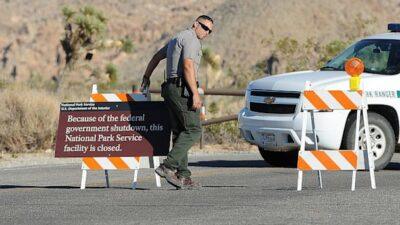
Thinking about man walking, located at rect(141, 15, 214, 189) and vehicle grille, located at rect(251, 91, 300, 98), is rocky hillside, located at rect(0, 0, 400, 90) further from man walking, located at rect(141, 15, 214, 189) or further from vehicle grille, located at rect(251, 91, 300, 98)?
man walking, located at rect(141, 15, 214, 189)

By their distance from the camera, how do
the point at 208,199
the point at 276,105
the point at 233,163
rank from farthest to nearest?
1. the point at 233,163
2. the point at 276,105
3. the point at 208,199

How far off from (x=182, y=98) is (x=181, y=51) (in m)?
0.54

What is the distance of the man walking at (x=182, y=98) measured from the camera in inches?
542

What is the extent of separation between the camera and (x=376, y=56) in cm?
1811

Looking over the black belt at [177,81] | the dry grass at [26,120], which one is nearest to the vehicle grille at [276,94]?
the black belt at [177,81]

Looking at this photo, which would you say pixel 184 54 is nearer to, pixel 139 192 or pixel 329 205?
pixel 139 192

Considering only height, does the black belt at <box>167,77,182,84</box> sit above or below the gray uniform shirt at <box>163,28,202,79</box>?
below

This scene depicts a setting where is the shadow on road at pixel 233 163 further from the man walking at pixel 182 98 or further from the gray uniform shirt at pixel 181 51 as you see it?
the gray uniform shirt at pixel 181 51

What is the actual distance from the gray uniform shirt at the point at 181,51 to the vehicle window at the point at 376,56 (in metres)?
4.59

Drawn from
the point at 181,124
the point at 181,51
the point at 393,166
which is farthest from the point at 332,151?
the point at 393,166

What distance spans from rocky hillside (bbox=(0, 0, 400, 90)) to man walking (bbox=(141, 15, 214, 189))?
58.4 m

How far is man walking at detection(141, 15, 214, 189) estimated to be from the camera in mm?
13766

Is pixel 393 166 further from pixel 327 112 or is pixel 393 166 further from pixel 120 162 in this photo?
pixel 120 162

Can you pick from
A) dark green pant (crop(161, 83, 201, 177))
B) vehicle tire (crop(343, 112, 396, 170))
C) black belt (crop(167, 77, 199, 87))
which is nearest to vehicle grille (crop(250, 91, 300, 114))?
vehicle tire (crop(343, 112, 396, 170))
